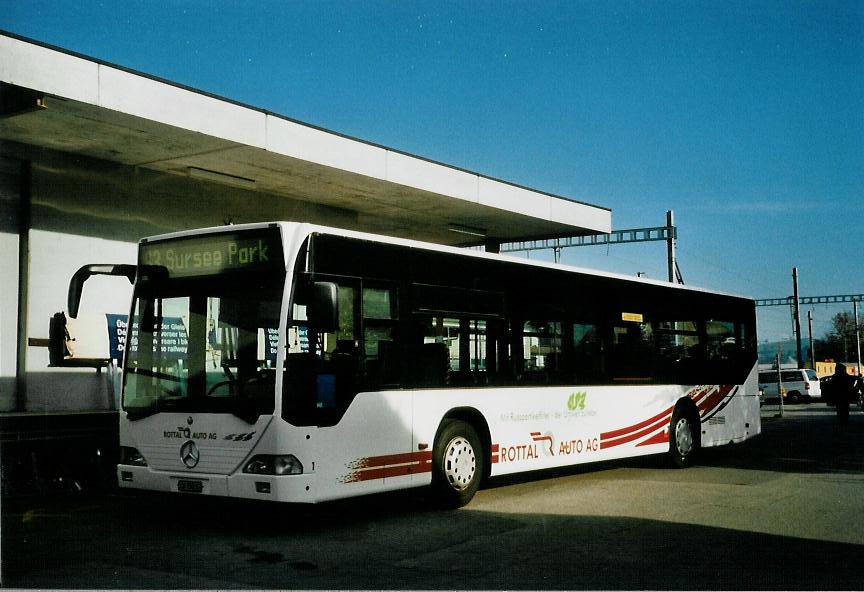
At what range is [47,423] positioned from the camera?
466 inches

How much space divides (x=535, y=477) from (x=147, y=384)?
257 inches

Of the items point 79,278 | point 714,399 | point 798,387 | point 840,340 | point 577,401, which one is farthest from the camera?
point 840,340

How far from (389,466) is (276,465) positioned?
151 centimetres

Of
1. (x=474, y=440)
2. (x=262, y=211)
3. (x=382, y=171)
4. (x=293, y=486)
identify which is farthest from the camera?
(x=262, y=211)

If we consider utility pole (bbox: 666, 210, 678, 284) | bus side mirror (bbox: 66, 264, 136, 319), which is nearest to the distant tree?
utility pole (bbox: 666, 210, 678, 284)

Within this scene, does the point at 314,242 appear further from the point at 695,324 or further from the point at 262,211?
the point at 262,211

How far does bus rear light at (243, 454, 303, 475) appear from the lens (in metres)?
8.42

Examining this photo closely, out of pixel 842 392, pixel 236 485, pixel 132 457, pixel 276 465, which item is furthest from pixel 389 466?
pixel 842 392

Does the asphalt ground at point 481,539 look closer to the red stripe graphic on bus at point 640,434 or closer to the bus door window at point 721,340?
the red stripe graphic on bus at point 640,434

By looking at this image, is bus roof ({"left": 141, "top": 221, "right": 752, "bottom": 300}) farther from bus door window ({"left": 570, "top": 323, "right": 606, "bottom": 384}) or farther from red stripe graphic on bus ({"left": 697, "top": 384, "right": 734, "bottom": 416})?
red stripe graphic on bus ({"left": 697, "top": 384, "right": 734, "bottom": 416})

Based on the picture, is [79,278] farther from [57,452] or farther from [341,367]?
[57,452]

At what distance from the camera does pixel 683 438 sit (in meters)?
15.1

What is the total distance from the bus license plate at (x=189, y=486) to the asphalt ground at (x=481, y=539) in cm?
14

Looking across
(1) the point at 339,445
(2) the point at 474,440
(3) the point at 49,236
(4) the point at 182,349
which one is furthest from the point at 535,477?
(3) the point at 49,236
